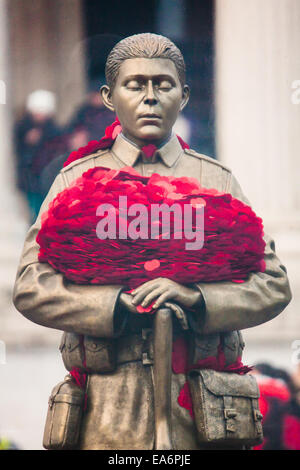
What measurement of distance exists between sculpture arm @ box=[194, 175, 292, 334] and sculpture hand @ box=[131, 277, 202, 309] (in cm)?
8

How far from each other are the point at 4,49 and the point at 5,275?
1438 mm

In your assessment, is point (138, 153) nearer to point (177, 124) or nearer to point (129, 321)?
point (129, 321)

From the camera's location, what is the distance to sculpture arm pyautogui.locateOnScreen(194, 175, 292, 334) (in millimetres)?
4789

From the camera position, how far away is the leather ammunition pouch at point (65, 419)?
483cm

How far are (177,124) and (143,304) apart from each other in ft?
7.08

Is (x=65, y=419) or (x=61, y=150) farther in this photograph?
(x=61, y=150)

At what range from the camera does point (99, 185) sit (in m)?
4.84

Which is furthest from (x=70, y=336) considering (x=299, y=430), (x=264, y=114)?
(x=264, y=114)

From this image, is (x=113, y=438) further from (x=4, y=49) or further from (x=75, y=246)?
(x=4, y=49)

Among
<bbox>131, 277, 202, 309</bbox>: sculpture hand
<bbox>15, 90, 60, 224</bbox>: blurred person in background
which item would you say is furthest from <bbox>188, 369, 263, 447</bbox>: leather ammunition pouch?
<bbox>15, 90, 60, 224</bbox>: blurred person in background

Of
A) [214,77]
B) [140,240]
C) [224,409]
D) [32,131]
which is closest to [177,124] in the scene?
[214,77]

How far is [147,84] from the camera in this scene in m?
4.98

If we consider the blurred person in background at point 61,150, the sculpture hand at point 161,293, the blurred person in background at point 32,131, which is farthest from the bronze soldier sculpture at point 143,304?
the blurred person in background at point 32,131

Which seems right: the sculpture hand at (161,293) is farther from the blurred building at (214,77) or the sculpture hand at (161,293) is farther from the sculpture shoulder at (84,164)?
the blurred building at (214,77)
